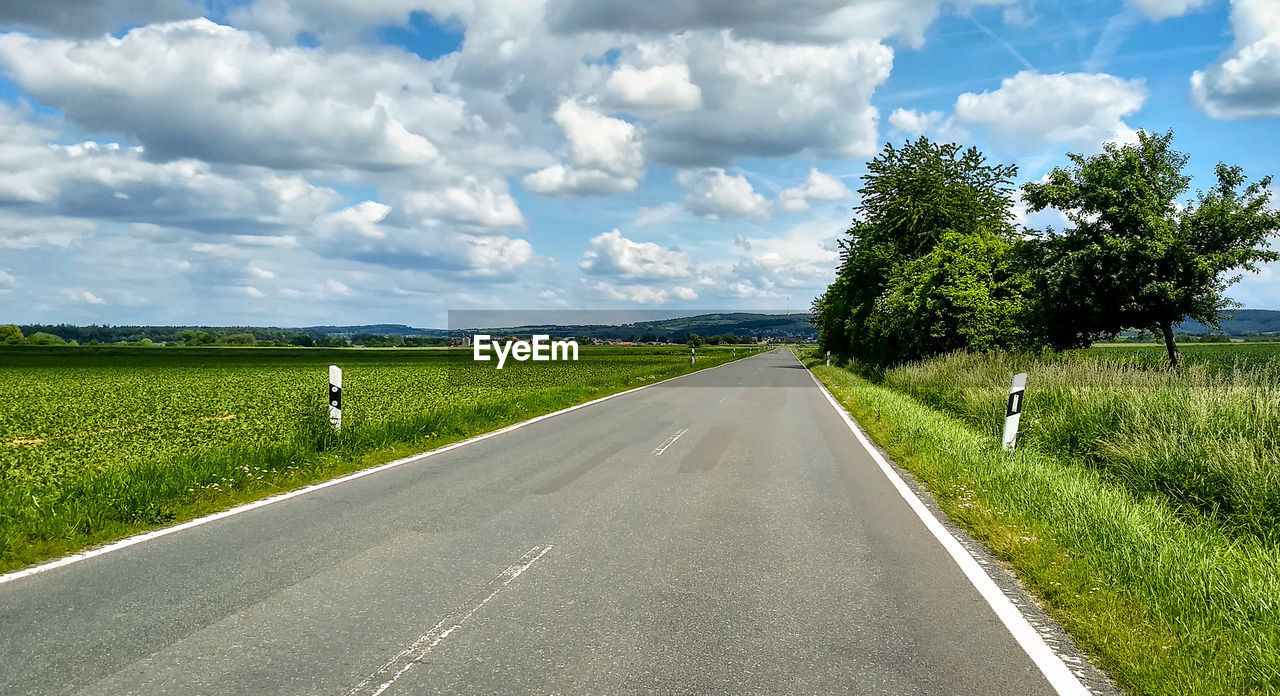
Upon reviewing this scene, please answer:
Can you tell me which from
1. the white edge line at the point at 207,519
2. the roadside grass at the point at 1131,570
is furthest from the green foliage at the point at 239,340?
the roadside grass at the point at 1131,570

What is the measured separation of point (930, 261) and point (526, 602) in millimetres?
27573

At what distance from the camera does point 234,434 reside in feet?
46.3

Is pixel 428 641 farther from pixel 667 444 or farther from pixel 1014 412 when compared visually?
pixel 1014 412

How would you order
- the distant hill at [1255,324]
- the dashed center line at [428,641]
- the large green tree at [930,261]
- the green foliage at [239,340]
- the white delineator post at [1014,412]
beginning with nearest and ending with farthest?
1. the dashed center line at [428,641]
2. the white delineator post at [1014,412]
3. the large green tree at [930,261]
4. the green foliage at [239,340]
5. the distant hill at [1255,324]

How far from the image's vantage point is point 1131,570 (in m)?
5.38

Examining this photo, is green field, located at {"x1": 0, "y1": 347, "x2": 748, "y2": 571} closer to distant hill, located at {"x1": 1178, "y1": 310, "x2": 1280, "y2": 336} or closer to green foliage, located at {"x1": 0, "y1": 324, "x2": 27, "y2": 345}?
green foliage, located at {"x1": 0, "y1": 324, "x2": 27, "y2": 345}

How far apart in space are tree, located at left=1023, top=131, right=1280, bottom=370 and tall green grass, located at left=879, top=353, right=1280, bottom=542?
11.0 feet

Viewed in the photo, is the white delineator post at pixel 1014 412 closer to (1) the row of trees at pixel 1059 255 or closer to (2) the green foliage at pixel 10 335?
(1) the row of trees at pixel 1059 255

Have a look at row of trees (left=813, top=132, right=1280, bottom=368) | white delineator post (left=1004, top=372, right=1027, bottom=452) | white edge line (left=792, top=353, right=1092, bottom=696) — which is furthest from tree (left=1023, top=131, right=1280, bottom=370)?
white edge line (left=792, top=353, right=1092, bottom=696)

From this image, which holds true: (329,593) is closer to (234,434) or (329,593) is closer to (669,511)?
(669,511)

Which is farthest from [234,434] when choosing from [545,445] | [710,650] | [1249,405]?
[1249,405]

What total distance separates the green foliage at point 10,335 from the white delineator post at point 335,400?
127 m

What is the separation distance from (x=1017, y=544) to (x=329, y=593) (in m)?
5.27

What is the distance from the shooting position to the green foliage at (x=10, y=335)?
372 ft
